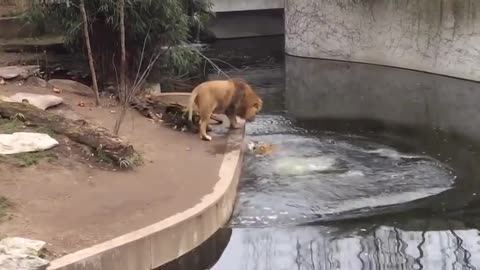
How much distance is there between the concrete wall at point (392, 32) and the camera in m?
14.9

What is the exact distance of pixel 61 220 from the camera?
563 cm

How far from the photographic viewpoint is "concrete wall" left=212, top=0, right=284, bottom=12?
21.7m

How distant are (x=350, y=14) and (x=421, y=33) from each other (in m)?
2.29

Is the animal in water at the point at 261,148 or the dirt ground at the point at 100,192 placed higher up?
the dirt ground at the point at 100,192

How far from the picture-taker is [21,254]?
478 centimetres

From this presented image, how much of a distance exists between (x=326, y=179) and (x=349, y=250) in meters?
1.65

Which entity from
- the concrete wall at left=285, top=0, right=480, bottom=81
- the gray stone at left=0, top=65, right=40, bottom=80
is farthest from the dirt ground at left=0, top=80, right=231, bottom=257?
the concrete wall at left=285, top=0, right=480, bottom=81

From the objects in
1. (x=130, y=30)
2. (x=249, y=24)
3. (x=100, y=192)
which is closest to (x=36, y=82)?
(x=130, y=30)

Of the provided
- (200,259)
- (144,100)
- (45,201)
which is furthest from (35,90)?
(200,259)

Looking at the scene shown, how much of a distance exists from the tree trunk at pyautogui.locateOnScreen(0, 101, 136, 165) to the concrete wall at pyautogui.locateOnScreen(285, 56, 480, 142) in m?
4.88

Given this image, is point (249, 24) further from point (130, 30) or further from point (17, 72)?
point (17, 72)

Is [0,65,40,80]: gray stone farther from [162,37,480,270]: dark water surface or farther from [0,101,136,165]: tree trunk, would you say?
[162,37,480,270]: dark water surface

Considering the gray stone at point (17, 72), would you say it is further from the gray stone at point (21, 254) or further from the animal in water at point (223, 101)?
the gray stone at point (21, 254)

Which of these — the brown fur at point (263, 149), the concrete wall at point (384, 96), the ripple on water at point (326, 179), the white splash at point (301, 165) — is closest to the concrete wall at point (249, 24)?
the concrete wall at point (384, 96)
